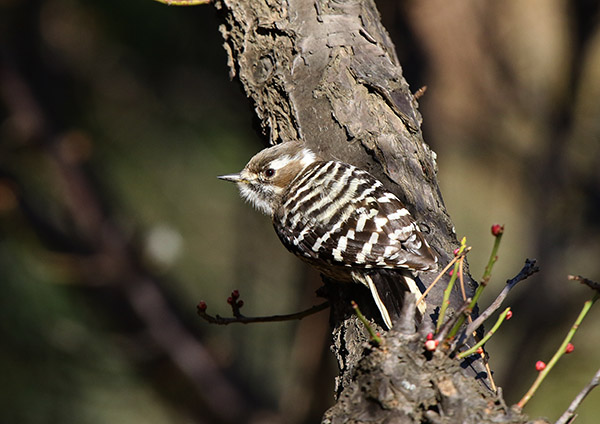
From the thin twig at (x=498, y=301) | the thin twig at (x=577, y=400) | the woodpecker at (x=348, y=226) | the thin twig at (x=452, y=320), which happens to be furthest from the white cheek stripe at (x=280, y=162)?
the thin twig at (x=577, y=400)

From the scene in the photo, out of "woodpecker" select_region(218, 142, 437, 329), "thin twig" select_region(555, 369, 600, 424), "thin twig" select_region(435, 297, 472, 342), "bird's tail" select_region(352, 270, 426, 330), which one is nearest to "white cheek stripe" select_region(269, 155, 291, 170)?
"woodpecker" select_region(218, 142, 437, 329)

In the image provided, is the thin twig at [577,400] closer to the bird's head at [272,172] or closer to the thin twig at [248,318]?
the thin twig at [248,318]

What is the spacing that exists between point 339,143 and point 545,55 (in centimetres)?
418

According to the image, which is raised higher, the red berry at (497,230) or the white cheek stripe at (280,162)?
the red berry at (497,230)

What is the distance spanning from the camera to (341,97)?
280cm

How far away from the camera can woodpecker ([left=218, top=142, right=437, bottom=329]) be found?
8.37ft

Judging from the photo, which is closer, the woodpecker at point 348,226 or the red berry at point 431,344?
the red berry at point 431,344

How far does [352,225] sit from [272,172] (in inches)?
28.1

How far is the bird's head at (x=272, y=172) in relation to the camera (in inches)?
119

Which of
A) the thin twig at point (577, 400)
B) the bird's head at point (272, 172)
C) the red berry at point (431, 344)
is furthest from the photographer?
the bird's head at point (272, 172)

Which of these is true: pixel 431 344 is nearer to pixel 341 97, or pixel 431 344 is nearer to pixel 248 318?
pixel 248 318

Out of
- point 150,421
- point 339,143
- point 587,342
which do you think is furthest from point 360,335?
point 150,421

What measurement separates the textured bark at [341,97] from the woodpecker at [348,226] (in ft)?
0.21

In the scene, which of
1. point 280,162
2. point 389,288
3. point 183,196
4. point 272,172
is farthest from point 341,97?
point 183,196
